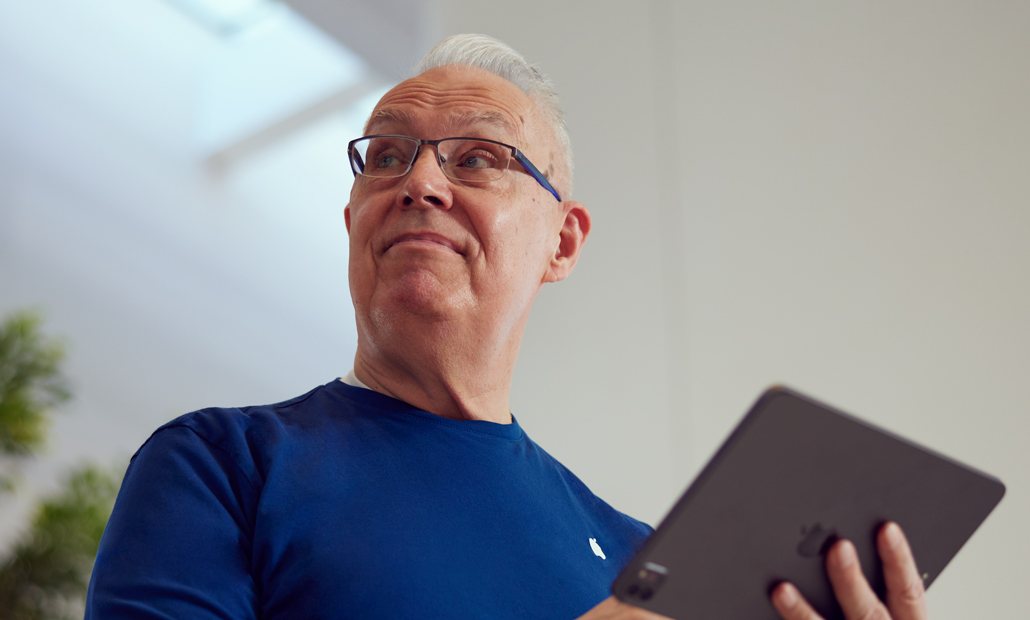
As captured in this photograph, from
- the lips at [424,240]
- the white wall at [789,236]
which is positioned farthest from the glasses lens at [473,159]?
the white wall at [789,236]

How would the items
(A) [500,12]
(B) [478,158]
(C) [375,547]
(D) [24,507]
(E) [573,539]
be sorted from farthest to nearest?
(D) [24,507] → (A) [500,12] → (B) [478,158] → (E) [573,539] → (C) [375,547]

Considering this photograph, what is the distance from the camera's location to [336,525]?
1.01 m

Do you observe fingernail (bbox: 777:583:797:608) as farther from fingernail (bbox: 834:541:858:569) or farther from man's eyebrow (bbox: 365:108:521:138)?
man's eyebrow (bbox: 365:108:521:138)

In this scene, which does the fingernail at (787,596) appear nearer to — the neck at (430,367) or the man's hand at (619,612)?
the man's hand at (619,612)

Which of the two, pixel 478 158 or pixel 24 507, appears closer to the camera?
pixel 478 158

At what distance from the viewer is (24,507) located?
389 cm

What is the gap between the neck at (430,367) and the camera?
1.29m

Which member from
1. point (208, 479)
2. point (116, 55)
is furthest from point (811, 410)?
point (116, 55)

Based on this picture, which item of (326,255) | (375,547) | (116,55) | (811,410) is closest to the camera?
(811,410)

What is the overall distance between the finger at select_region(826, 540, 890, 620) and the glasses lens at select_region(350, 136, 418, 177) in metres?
0.81

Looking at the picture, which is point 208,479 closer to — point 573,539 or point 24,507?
point 573,539

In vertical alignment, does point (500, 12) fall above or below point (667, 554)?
above

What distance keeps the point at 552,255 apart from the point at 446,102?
0.30 metres

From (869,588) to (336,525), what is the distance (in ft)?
1.78
